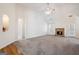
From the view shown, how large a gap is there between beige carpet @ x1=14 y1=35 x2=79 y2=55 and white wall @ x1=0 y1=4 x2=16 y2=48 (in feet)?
0.40

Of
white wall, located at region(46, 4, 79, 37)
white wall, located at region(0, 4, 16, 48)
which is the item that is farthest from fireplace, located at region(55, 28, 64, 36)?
white wall, located at region(0, 4, 16, 48)

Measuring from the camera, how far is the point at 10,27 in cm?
152

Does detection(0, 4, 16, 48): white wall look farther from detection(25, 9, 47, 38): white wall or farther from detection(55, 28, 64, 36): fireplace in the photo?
detection(55, 28, 64, 36): fireplace

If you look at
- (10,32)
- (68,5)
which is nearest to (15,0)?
(10,32)

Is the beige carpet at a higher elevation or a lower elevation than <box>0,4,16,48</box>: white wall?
lower

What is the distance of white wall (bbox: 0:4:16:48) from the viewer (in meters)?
1.50

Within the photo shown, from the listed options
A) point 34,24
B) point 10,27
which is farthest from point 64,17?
point 10,27

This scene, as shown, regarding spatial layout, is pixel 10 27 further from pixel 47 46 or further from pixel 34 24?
pixel 47 46

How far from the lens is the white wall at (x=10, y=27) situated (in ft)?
4.91

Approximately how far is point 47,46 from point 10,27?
58 cm

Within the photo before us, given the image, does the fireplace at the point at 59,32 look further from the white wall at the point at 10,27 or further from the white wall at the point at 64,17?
the white wall at the point at 10,27

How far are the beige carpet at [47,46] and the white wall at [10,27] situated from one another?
121mm
